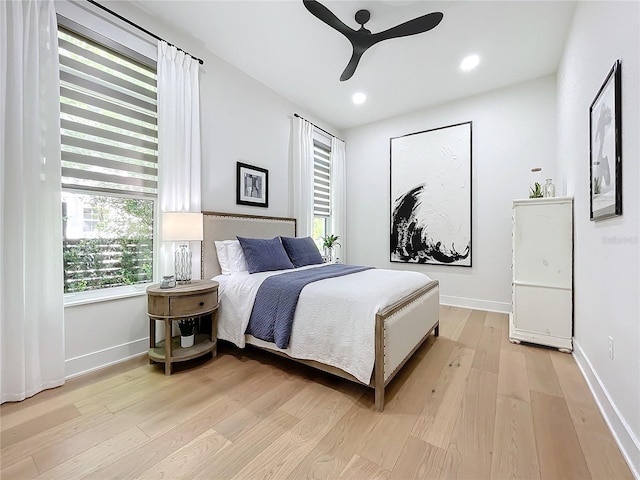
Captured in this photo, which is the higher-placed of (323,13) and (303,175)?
(323,13)

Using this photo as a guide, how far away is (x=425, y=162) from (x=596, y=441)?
3.83m

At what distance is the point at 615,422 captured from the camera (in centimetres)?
151

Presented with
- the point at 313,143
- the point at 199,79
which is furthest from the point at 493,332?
the point at 199,79

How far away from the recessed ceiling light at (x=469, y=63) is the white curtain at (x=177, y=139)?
3.06 metres

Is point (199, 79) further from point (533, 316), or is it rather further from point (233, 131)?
point (533, 316)

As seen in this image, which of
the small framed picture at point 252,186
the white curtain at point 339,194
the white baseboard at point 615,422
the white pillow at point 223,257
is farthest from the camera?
the white curtain at point 339,194

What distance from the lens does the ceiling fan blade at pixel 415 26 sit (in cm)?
219

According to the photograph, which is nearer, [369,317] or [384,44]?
[369,317]

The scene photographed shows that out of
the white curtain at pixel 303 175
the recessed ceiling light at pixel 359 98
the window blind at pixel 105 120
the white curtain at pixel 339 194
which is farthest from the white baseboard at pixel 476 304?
the window blind at pixel 105 120

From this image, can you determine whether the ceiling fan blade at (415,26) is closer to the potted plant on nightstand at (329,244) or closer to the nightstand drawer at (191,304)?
the nightstand drawer at (191,304)

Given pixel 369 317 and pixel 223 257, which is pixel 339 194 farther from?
pixel 369 317

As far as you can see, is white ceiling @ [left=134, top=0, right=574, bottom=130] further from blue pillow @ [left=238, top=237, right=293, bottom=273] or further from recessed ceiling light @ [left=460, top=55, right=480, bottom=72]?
blue pillow @ [left=238, top=237, right=293, bottom=273]

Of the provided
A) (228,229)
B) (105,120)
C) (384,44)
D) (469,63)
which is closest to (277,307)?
(228,229)

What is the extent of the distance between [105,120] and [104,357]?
2.00 metres
